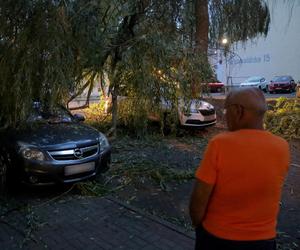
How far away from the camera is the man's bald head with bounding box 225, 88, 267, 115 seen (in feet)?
7.28

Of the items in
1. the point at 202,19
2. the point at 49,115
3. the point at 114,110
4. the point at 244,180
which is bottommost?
the point at 114,110

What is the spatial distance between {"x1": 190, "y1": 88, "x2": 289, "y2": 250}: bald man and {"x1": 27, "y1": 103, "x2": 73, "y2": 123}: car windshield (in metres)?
A: 4.51

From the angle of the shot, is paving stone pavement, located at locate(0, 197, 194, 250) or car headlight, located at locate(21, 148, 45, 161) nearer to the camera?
paving stone pavement, located at locate(0, 197, 194, 250)

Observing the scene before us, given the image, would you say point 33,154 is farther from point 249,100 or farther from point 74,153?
point 249,100

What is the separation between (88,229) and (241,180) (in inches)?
116

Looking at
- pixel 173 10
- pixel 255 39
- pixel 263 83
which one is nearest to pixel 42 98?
pixel 173 10

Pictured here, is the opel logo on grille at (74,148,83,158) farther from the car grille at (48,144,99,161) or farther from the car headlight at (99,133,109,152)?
the car headlight at (99,133,109,152)

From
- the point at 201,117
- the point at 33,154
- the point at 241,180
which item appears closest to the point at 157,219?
the point at 33,154

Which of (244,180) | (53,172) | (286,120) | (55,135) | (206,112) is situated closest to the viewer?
(244,180)

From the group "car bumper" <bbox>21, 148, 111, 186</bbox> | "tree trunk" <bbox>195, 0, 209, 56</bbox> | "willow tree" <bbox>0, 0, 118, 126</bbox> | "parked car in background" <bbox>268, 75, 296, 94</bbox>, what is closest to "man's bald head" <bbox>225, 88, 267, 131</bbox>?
"car bumper" <bbox>21, 148, 111, 186</bbox>

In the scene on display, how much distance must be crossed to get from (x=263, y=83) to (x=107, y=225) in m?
31.4

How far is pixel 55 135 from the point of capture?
232 inches

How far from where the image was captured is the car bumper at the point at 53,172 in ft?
18.0

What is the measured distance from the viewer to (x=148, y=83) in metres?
7.43
